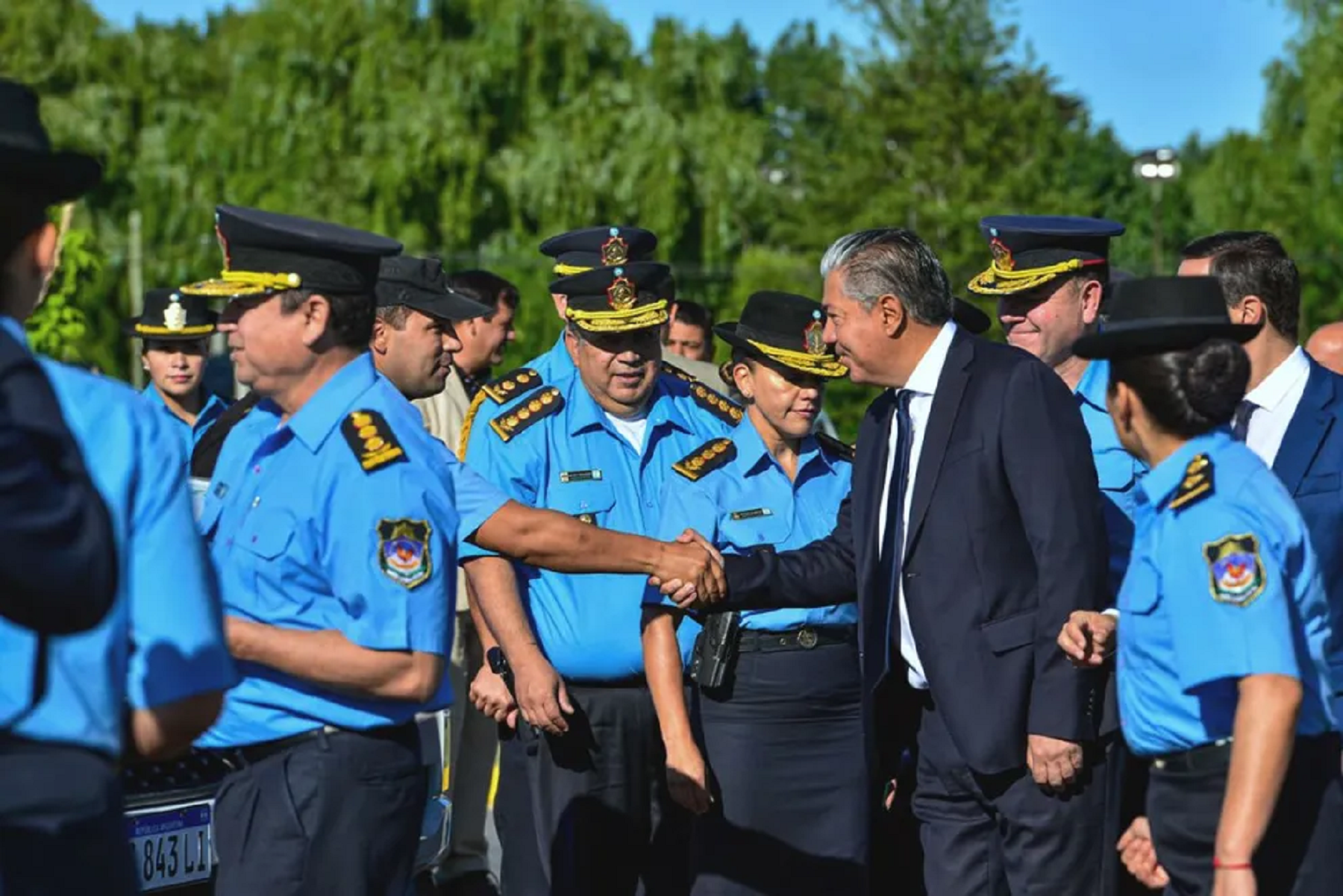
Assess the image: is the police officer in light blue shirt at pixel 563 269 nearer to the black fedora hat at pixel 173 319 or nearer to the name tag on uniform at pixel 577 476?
the name tag on uniform at pixel 577 476

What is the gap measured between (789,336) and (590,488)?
0.88 meters

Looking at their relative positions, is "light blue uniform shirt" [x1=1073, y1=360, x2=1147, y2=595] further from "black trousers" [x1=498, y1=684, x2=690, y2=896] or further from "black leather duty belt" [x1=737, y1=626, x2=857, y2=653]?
"black trousers" [x1=498, y1=684, x2=690, y2=896]

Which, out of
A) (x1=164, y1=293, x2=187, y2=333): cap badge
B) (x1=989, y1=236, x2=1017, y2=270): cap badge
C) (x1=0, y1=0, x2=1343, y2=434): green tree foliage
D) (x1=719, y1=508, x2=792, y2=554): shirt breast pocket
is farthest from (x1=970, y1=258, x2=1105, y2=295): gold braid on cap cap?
(x1=0, y1=0, x2=1343, y2=434): green tree foliage

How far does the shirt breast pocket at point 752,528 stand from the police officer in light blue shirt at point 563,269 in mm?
1040

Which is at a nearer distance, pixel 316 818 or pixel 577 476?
pixel 316 818

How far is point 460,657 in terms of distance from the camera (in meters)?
8.96

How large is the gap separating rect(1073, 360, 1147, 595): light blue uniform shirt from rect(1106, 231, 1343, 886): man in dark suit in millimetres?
434

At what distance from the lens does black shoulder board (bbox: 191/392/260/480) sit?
22.4 ft

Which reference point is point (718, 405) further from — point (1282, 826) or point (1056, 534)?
point (1282, 826)

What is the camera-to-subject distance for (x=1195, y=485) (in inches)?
160

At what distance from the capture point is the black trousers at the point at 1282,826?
163 inches

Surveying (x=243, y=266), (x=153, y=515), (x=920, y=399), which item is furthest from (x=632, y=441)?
(x=153, y=515)

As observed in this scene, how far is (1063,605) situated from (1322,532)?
78 cm

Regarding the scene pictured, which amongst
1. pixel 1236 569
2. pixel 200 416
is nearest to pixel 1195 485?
pixel 1236 569
